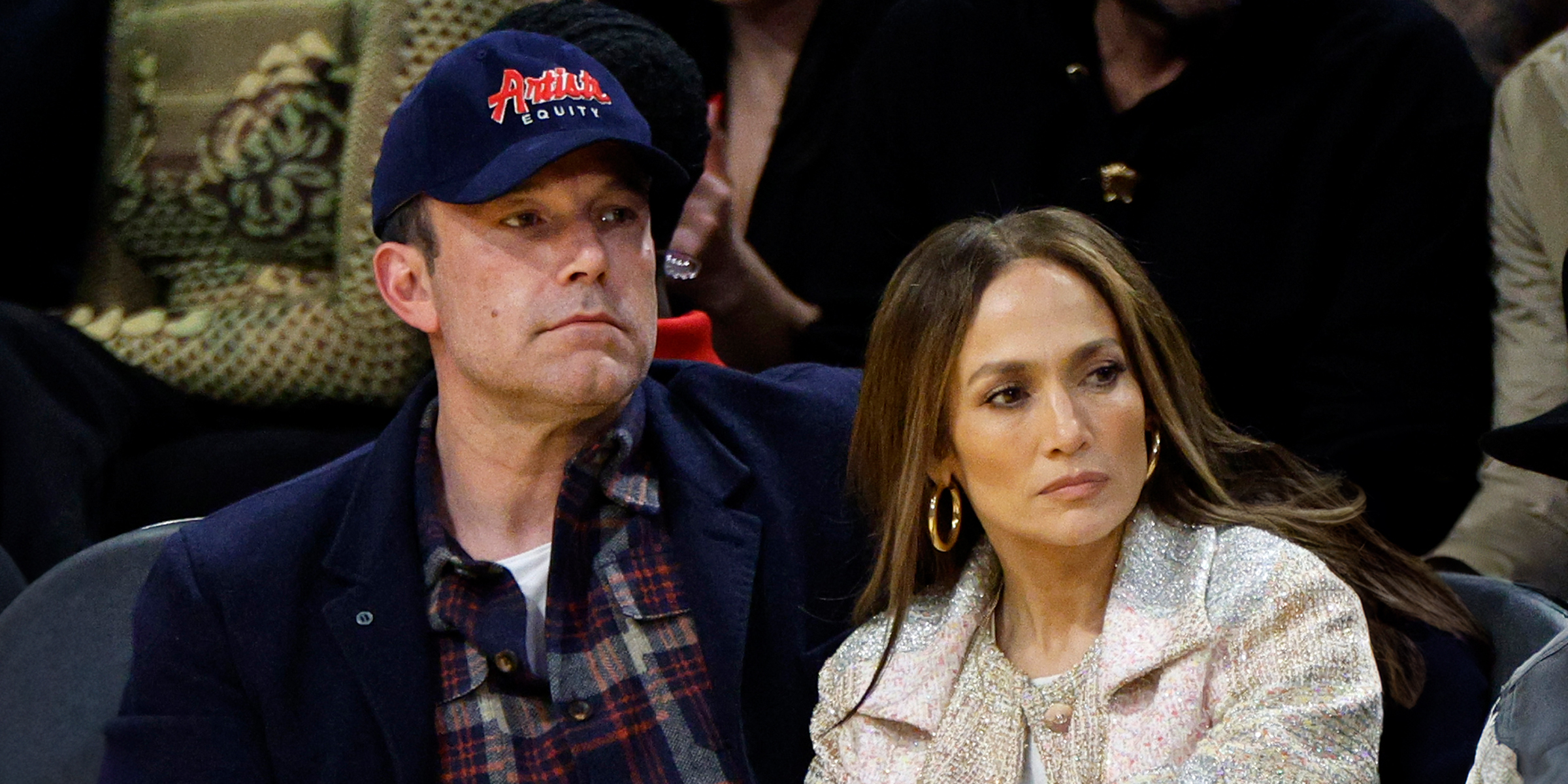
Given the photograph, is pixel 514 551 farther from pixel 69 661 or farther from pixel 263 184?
pixel 263 184

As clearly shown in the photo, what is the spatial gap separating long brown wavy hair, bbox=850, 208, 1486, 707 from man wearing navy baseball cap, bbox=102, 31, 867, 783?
6.0 inches

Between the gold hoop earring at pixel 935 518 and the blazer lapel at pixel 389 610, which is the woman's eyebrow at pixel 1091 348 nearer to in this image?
the gold hoop earring at pixel 935 518

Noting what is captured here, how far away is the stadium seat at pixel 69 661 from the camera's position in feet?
7.62

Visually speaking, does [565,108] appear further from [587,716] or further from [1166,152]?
[1166,152]

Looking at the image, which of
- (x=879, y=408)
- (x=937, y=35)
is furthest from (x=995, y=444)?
(x=937, y=35)

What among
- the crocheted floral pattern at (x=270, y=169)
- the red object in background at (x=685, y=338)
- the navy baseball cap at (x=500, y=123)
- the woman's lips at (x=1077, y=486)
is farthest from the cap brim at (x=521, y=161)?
the crocheted floral pattern at (x=270, y=169)

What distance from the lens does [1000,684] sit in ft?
6.63

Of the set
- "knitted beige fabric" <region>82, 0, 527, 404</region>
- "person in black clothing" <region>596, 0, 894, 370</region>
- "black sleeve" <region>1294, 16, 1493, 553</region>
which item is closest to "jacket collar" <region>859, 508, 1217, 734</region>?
"black sleeve" <region>1294, 16, 1493, 553</region>

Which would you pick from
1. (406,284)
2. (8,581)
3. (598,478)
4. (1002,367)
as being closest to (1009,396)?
(1002,367)

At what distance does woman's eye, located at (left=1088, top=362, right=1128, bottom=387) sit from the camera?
78.7 inches

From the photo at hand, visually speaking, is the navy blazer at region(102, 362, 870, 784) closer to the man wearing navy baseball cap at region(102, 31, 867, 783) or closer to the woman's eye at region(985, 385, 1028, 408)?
the man wearing navy baseball cap at region(102, 31, 867, 783)

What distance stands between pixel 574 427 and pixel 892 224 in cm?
74

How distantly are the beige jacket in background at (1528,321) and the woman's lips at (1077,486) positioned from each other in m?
0.72

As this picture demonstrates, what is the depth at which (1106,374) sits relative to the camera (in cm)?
201
